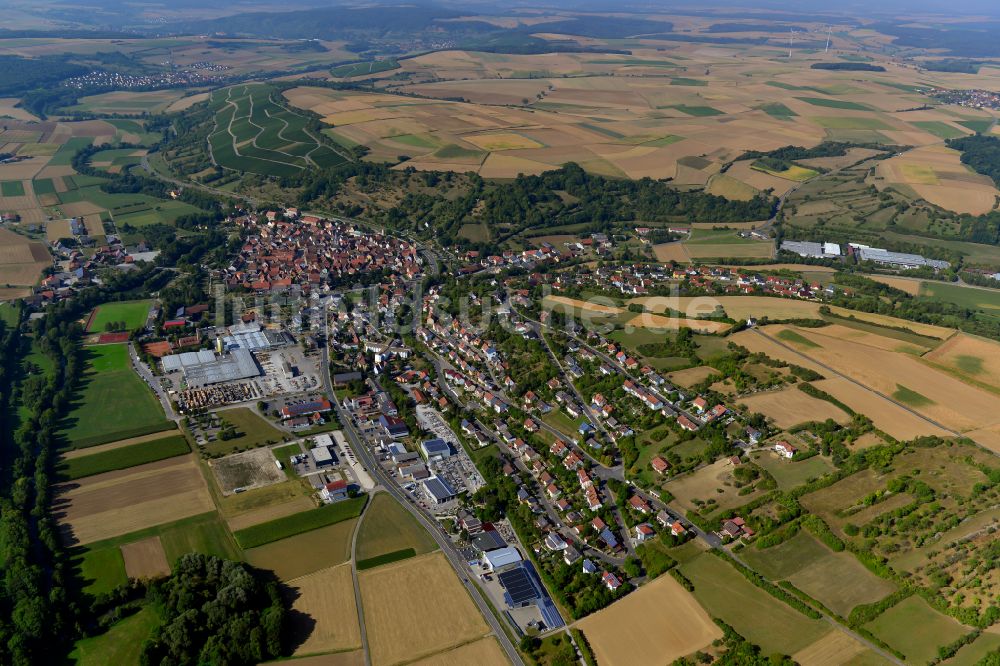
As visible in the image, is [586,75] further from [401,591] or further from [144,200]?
[401,591]

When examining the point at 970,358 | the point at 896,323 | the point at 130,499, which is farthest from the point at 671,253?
the point at 130,499

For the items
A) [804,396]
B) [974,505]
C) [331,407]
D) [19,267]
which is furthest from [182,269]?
[974,505]

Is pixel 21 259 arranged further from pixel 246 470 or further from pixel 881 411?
pixel 881 411

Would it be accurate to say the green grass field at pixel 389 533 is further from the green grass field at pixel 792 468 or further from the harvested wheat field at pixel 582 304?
the harvested wheat field at pixel 582 304

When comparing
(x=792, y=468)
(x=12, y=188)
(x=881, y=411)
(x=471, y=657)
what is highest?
(x=12, y=188)

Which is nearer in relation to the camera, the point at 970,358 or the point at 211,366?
the point at 970,358

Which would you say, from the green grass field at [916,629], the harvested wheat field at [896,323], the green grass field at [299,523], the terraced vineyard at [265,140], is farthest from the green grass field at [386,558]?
the terraced vineyard at [265,140]
